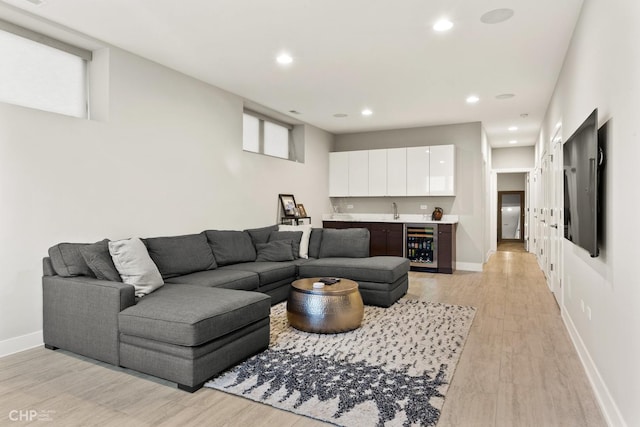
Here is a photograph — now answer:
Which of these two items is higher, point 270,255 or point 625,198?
point 625,198

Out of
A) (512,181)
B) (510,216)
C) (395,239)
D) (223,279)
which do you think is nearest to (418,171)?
(395,239)

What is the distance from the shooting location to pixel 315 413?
2.17 meters

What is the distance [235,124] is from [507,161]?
7556 millimetres

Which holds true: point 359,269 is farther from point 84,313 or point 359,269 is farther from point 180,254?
point 84,313

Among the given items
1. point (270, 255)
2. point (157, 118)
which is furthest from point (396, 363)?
point (157, 118)

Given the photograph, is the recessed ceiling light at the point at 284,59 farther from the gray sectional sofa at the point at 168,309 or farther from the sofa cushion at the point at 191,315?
the sofa cushion at the point at 191,315

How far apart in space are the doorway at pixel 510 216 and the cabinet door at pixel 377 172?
259 inches

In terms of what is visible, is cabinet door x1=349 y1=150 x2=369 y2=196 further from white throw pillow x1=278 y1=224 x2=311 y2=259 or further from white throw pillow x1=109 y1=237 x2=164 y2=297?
white throw pillow x1=109 y1=237 x2=164 y2=297

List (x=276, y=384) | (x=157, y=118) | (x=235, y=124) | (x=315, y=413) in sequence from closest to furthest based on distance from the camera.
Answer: (x=315, y=413) < (x=276, y=384) < (x=157, y=118) < (x=235, y=124)

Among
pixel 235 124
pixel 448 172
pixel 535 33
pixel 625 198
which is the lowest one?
pixel 625 198

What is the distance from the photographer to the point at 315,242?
550 centimetres

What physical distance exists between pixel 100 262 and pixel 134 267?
247 mm

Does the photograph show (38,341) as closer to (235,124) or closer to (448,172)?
(235,124)

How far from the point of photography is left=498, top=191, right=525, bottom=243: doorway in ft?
40.4
